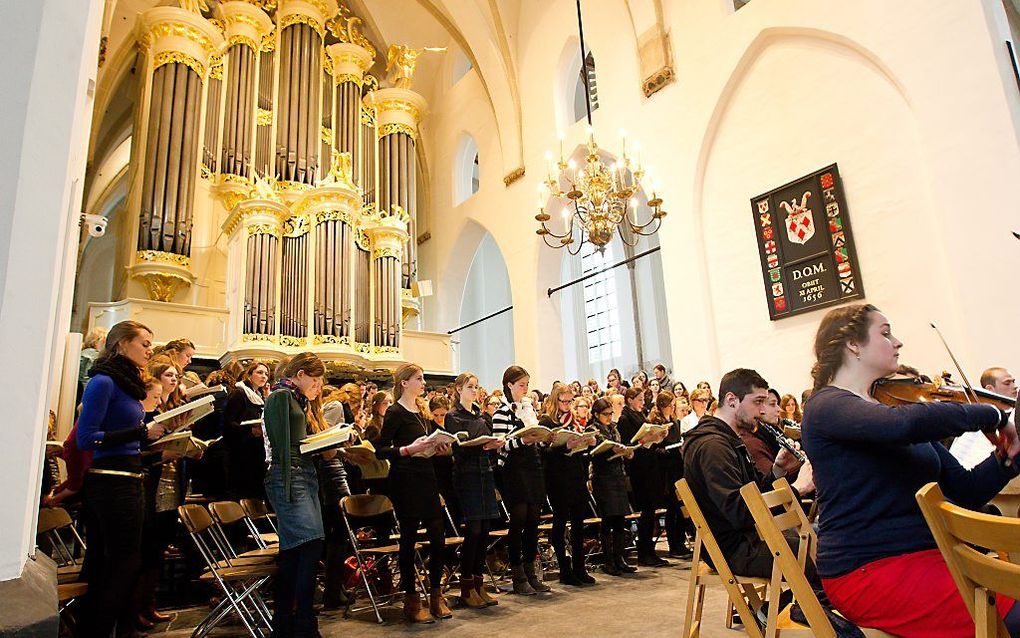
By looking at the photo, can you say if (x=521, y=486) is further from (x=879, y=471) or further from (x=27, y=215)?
(x=27, y=215)

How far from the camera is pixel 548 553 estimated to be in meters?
6.46

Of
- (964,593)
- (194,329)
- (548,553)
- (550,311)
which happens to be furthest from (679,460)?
(194,329)

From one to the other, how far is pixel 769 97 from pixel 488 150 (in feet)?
20.6

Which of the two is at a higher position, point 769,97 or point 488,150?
point 488,150

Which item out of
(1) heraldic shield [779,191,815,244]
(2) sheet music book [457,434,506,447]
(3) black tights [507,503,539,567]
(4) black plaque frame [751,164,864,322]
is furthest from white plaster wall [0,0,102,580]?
(1) heraldic shield [779,191,815,244]

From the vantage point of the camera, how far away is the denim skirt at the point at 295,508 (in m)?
3.13

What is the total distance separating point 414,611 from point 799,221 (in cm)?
636

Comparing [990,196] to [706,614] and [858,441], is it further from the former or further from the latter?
[858,441]

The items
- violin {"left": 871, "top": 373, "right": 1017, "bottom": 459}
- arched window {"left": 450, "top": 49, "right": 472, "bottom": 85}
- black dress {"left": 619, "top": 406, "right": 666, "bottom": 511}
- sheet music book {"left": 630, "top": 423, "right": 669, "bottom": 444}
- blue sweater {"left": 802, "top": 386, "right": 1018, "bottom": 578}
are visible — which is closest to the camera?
blue sweater {"left": 802, "top": 386, "right": 1018, "bottom": 578}

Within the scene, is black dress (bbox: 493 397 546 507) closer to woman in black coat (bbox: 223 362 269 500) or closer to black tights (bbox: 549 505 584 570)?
black tights (bbox: 549 505 584 570)

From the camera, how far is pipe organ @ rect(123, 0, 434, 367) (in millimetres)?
9781

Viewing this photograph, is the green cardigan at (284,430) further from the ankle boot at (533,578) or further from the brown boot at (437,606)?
the ankle boot at (533,578)

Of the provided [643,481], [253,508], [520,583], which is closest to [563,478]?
[520,583]

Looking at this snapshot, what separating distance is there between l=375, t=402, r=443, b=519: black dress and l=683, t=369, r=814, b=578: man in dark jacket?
168cm
